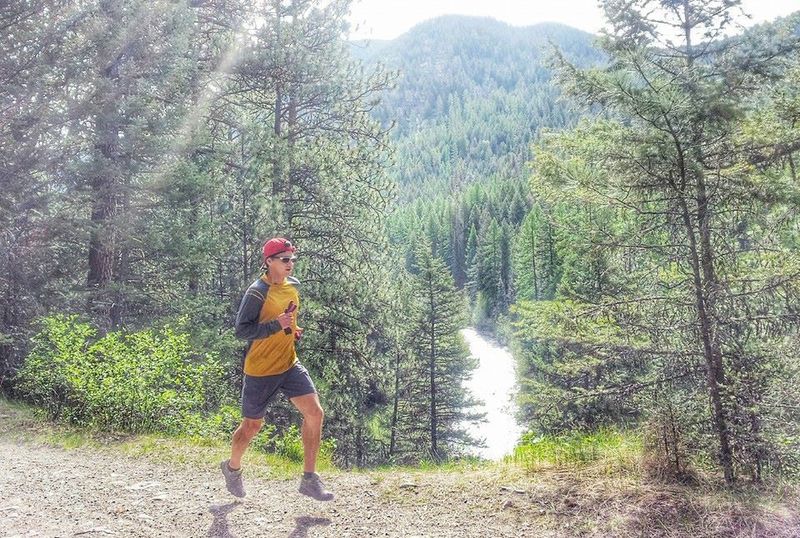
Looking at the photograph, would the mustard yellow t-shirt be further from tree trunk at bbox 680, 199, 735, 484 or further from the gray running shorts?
tree trunk at bbox 680, 199, 735, 484

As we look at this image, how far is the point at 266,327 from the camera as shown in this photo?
412 centimetres

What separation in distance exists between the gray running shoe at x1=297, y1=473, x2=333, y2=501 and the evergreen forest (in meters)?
2.30

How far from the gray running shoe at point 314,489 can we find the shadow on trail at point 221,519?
594 mm

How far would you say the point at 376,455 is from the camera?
2664 cm

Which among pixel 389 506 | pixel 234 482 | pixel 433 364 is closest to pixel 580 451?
pixel 389 506

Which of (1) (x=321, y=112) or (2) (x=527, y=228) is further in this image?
(2) (x=527, y=228)

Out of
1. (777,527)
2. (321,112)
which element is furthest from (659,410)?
(321,112)

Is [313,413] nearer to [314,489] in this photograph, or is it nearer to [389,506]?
[314,489]

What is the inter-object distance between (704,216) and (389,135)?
9017 millimetres

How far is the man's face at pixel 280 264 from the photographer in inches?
168

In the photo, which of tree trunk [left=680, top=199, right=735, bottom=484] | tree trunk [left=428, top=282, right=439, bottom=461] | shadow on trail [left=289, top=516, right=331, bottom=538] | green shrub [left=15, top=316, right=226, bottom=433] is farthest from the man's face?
tree trunk [left=428, top=282, right=439, bottom=461]

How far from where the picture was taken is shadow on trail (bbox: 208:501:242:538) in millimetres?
3944

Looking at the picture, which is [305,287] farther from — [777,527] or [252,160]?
[777,527]

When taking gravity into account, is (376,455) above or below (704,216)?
below
